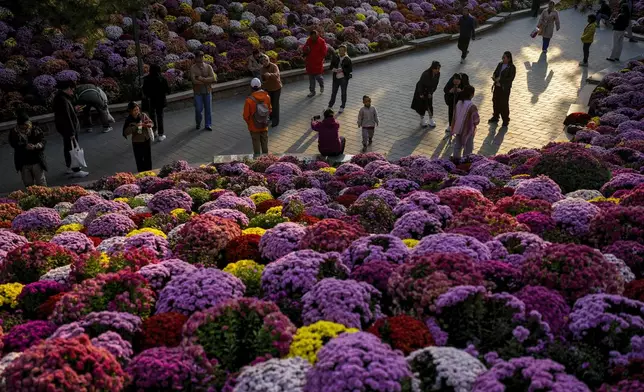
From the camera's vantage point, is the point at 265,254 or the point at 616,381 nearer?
the point at 616,381

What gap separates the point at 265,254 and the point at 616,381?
10.7ft

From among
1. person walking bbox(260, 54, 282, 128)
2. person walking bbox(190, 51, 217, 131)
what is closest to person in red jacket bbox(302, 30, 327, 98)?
person walking bbox(260, 54, 282, 128)

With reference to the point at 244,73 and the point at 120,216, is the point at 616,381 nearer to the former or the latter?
the point at 120,216

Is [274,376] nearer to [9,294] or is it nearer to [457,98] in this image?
[9,294]

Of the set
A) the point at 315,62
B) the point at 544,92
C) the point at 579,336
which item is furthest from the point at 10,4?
the point at 579,336

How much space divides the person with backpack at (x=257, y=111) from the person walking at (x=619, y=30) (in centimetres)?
1131

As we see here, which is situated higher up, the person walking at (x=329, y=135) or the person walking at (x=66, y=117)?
the person walking at (x=66, y=117)

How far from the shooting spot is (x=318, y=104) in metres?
15.9

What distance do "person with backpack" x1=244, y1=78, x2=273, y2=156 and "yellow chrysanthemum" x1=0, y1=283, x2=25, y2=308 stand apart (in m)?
6.78

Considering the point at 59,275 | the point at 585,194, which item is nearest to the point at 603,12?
the point at 585,194

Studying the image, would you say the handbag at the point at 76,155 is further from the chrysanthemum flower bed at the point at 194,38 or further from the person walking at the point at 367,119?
the person walking at the point at 367,119

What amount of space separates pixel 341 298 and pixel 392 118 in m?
10.6

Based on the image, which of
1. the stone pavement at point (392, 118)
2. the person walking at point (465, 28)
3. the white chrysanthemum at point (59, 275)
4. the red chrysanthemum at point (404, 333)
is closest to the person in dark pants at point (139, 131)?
the stone pavement at point (392, 118)

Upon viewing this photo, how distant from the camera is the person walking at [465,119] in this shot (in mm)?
11477
